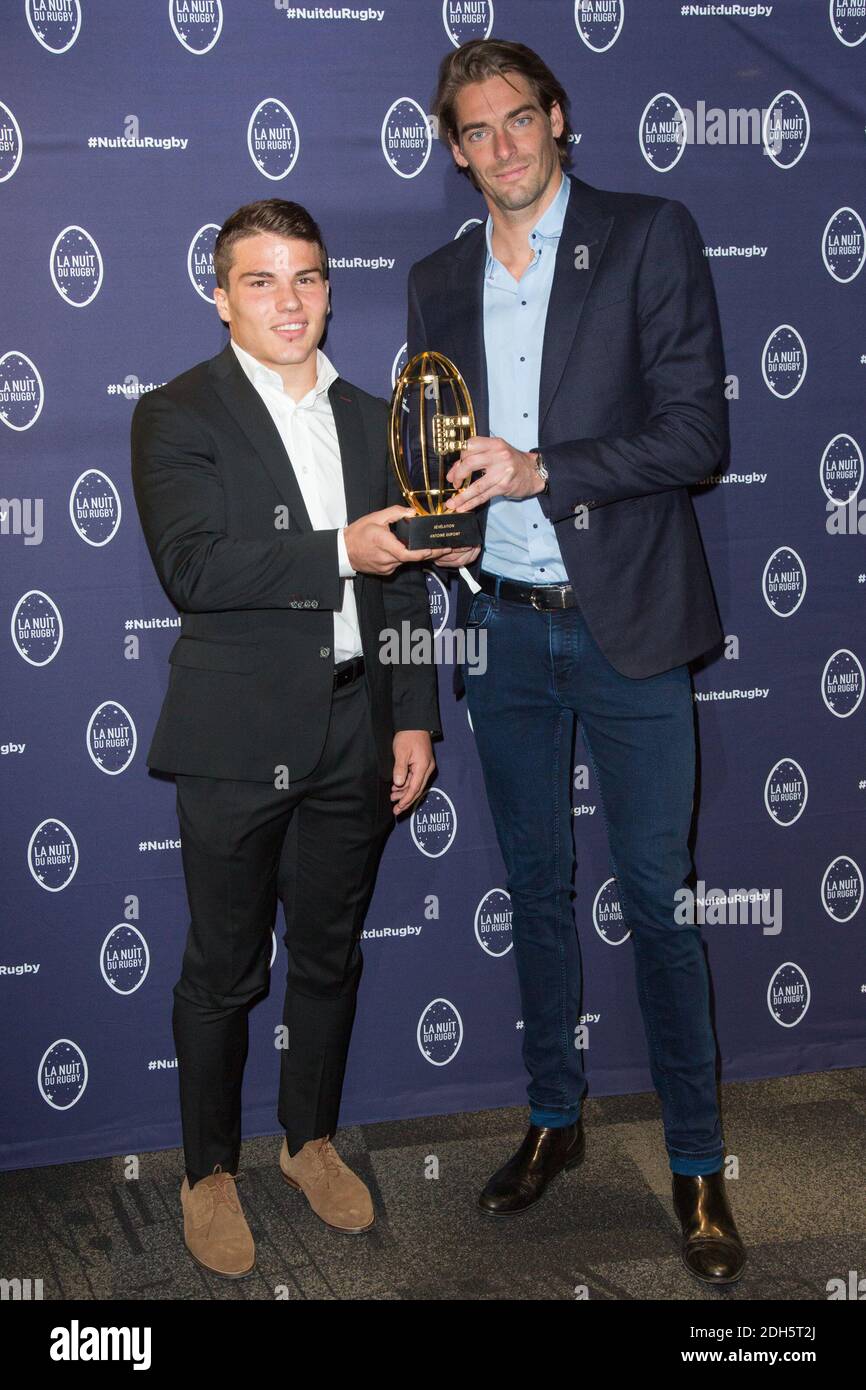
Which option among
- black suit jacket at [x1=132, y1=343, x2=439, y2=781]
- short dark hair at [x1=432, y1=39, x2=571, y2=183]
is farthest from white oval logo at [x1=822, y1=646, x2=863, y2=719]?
short dark hair at [x1=432, y1=39, x2=571, y2=183]

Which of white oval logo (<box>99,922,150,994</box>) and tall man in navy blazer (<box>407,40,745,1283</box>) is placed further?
white oval logo (<box>99,922,150,994</box>)

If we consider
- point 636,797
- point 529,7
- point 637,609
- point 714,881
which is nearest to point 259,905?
point 636,797

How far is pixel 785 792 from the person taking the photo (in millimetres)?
3441

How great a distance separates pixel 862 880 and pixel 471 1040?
1169mm

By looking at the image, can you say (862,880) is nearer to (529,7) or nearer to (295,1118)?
(295,1118)

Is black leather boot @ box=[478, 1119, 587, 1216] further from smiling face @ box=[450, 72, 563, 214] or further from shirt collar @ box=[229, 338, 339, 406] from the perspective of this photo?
smiling face @ box=[450, 72, 563, 214]

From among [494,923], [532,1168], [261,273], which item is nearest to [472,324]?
[261,273]

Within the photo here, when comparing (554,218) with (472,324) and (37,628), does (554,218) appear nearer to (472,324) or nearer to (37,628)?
(472,324)

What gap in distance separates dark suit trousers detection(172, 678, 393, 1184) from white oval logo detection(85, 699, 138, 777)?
0.49 m

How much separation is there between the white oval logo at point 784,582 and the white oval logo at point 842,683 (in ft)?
0.62

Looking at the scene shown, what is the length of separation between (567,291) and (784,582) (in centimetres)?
116

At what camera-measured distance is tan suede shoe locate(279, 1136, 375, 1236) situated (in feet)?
9.07

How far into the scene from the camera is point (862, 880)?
354 cm
